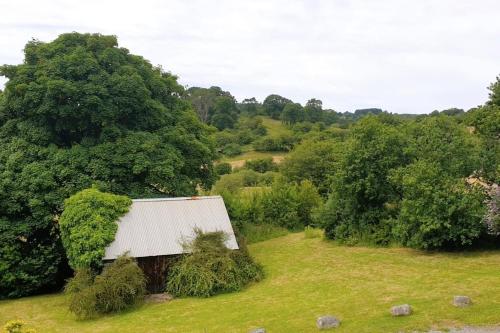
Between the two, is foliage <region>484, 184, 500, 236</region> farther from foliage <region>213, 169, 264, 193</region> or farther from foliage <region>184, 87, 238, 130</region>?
foliage <region>184, 87, 238, 130</region>

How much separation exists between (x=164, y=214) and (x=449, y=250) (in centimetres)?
1280

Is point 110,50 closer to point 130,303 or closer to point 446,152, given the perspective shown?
point 130,303

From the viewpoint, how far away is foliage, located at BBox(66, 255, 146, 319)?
16625 millimetres

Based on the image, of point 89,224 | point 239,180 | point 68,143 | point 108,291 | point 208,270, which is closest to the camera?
point 108,291

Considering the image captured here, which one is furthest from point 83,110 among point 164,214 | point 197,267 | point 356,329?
point 356,329

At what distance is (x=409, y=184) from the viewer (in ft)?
66.5

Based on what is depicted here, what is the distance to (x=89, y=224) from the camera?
60.7ft

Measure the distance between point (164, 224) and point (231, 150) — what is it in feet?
182

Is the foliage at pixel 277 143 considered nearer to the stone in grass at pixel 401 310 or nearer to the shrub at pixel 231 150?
the shrub at pixel 231 150

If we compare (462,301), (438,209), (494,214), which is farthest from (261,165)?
(462,301)

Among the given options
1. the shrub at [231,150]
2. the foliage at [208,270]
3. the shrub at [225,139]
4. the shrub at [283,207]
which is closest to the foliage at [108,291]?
the foliage at [208,270]

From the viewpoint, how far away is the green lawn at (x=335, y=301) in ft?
43.2

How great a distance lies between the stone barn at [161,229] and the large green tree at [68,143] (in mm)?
2470

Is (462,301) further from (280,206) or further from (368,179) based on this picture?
(280,206)
